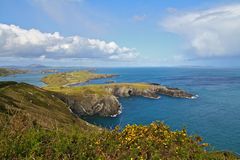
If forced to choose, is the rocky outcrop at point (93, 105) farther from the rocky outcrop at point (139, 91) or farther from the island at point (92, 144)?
the island at point (92, 144)

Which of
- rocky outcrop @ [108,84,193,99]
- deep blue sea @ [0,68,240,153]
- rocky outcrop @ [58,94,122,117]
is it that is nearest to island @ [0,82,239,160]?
deep blue sea @ [0,68,240,153]

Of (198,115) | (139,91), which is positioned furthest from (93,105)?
(139,91)

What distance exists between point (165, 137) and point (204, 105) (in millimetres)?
105742

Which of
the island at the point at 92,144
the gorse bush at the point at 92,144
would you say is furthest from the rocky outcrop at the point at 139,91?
the gorse bush at the point at 92,144

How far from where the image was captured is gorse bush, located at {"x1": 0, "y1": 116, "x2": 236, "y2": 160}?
714 centimetres

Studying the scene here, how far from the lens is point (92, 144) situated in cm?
846

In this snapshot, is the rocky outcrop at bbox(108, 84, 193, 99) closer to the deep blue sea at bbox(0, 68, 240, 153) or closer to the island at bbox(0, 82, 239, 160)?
the deep blue sea at bbox(0, 68, 240, 153)

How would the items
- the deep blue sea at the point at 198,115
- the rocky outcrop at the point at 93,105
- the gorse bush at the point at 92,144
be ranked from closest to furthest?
the gorse bush at the point at 92,144
the deep blue sea at the point at 198,115
the rocky outcrop at the point at 93,105

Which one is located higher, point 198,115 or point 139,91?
point 139,91

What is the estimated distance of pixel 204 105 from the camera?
110375 millimetres

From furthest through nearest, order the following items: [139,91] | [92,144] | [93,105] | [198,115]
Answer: [139,91] < [93,105] < [198,115] < [92,144]

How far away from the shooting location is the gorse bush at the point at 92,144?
7.14 m

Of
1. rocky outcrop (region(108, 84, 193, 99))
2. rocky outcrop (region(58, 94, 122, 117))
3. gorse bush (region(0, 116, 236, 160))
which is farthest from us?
rocky outcrop (region(108, 84, 193, 99))

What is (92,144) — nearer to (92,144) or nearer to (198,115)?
(92,144)
